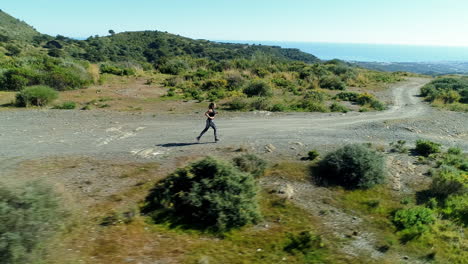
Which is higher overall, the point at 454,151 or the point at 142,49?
the point at 142,49

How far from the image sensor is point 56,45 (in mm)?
72938

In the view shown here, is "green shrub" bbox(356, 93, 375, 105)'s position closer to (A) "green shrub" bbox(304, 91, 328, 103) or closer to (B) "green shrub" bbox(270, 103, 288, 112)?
(A) "green shrub" bbox(304, 91, 328, 103)

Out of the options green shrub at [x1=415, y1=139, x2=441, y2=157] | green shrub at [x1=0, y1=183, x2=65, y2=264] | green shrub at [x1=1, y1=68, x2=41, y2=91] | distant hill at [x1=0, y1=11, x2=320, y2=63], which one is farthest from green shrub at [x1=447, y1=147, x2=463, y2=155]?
distant hill at [x1=0, y1=11, x2=320, y2=63]

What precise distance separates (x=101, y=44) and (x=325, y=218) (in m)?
82.9

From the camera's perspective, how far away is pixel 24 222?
510 centimetres

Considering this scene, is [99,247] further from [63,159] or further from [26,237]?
[63,159]

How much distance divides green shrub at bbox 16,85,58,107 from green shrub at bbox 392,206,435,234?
18.1m

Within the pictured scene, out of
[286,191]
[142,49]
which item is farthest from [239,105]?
[142,49]

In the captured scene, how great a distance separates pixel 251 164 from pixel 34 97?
1435 centimetres

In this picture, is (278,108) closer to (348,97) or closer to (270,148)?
(270,148)

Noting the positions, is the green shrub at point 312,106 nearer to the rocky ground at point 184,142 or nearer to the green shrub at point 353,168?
the rocky ground at point 184,142

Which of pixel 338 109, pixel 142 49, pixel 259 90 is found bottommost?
pixel 338 109

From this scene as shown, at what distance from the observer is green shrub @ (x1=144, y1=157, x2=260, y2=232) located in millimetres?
7590

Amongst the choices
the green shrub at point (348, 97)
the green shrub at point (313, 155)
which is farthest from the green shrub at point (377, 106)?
the green shrub at point (313, 155)
